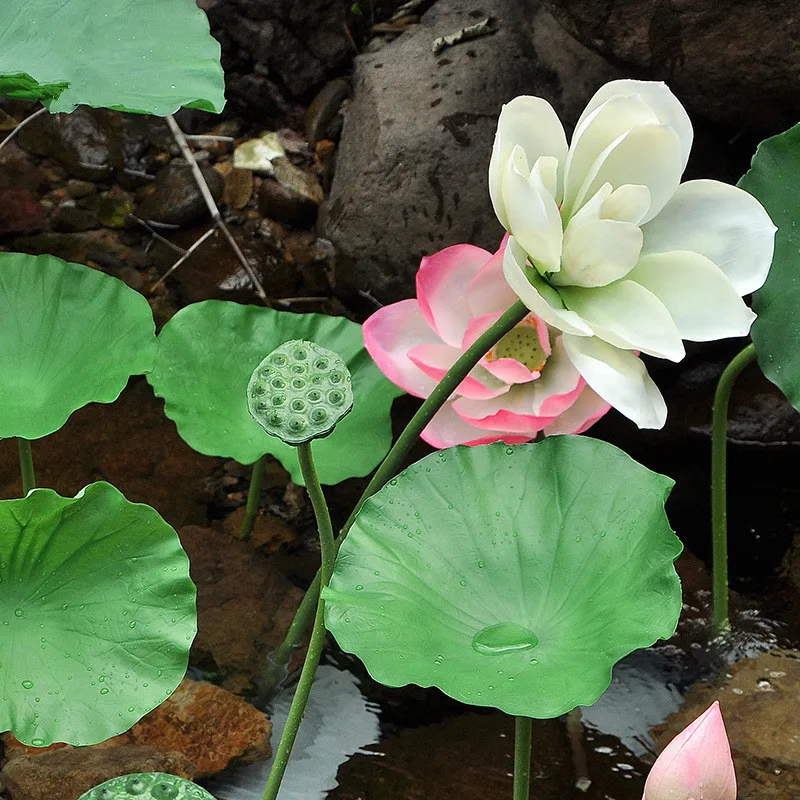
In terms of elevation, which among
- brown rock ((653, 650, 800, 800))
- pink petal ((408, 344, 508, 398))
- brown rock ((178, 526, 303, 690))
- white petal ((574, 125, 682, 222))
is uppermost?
white petal ((574, 125, 682, 222))

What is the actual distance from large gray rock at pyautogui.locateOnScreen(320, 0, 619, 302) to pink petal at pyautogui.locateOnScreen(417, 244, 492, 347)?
518 millimetres

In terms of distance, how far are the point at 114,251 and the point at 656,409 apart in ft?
4.07

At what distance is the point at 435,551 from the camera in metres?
0.83

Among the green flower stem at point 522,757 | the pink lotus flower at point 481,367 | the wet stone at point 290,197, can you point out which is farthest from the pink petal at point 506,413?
the wet stone at point 290,197

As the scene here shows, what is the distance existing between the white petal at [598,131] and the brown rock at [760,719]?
580 millimetres

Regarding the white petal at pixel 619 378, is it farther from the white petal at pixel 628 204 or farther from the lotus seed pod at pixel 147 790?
the lotus seed pod at pixel 147 790

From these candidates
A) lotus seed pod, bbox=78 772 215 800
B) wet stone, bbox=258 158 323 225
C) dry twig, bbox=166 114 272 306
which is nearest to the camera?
lotus seed pod, bbox=78 772 215 800

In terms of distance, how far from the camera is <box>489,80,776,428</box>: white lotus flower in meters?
0.72

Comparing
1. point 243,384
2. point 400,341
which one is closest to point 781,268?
point 400,341

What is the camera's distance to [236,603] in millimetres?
1128

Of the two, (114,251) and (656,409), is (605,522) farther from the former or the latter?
(114,251)

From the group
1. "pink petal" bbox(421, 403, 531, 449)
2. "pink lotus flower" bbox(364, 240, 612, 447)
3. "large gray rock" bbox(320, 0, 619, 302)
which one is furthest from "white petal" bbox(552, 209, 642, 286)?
"large gray rock" bbox(320, 0, 619, 302)

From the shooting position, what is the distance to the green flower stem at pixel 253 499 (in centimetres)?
116

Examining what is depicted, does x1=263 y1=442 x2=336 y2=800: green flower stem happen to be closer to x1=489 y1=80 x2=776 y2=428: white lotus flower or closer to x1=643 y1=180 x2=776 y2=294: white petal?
x1=489 y1=80 x2=776 y2=428: white lotus flower
